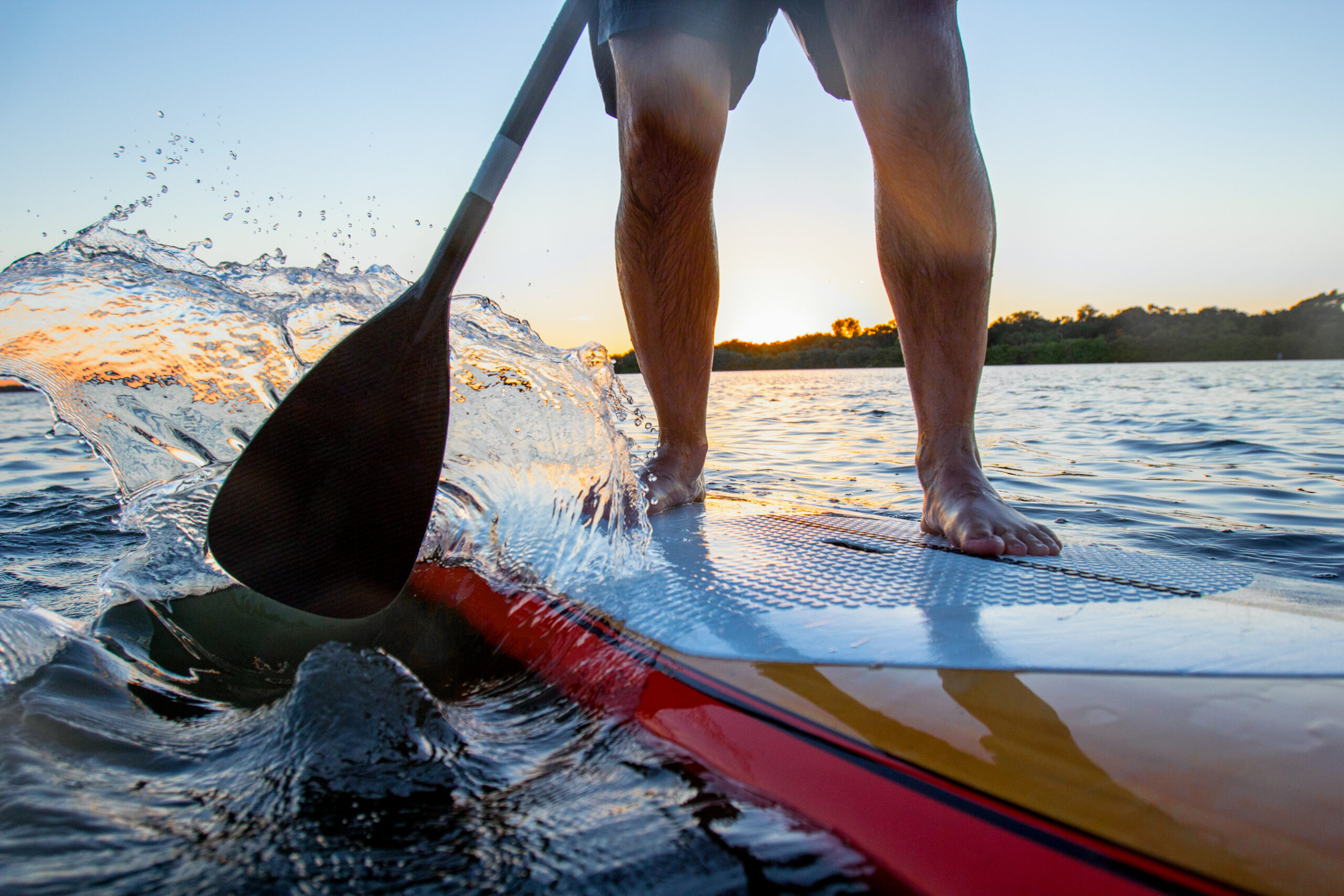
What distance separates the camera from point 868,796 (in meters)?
0.59

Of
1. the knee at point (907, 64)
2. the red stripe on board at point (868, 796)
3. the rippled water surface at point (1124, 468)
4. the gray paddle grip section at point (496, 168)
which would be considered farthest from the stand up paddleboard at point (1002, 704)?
the rippled water surface at point (1124, 468)

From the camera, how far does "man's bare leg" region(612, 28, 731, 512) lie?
1626 mm

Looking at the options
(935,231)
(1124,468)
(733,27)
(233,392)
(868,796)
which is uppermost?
(733,27)

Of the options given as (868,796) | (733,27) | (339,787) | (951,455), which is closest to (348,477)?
(339,787)

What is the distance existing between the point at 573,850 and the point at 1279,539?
222 cm

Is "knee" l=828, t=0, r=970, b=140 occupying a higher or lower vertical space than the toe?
higher

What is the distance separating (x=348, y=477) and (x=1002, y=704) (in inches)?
36.5

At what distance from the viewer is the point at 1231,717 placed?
614mm

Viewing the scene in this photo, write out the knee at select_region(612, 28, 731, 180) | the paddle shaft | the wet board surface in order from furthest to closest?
the knee at select_region(612, 28, 731, 180)
the paddle shaft
the wet board surface

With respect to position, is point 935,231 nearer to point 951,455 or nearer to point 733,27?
point 951,455

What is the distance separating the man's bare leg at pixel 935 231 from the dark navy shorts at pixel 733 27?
22 centimetres

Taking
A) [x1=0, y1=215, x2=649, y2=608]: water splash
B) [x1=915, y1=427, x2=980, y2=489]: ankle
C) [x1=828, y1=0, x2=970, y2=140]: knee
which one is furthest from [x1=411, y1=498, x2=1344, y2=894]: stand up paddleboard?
[x1=828, y1=0, x2=970, y2=140]: knee

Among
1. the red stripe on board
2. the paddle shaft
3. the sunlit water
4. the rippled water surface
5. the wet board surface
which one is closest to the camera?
the red stripe on board

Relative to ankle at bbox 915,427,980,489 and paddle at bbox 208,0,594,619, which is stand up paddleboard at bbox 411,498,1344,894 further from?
ankle at bbox 915,427,980,489
